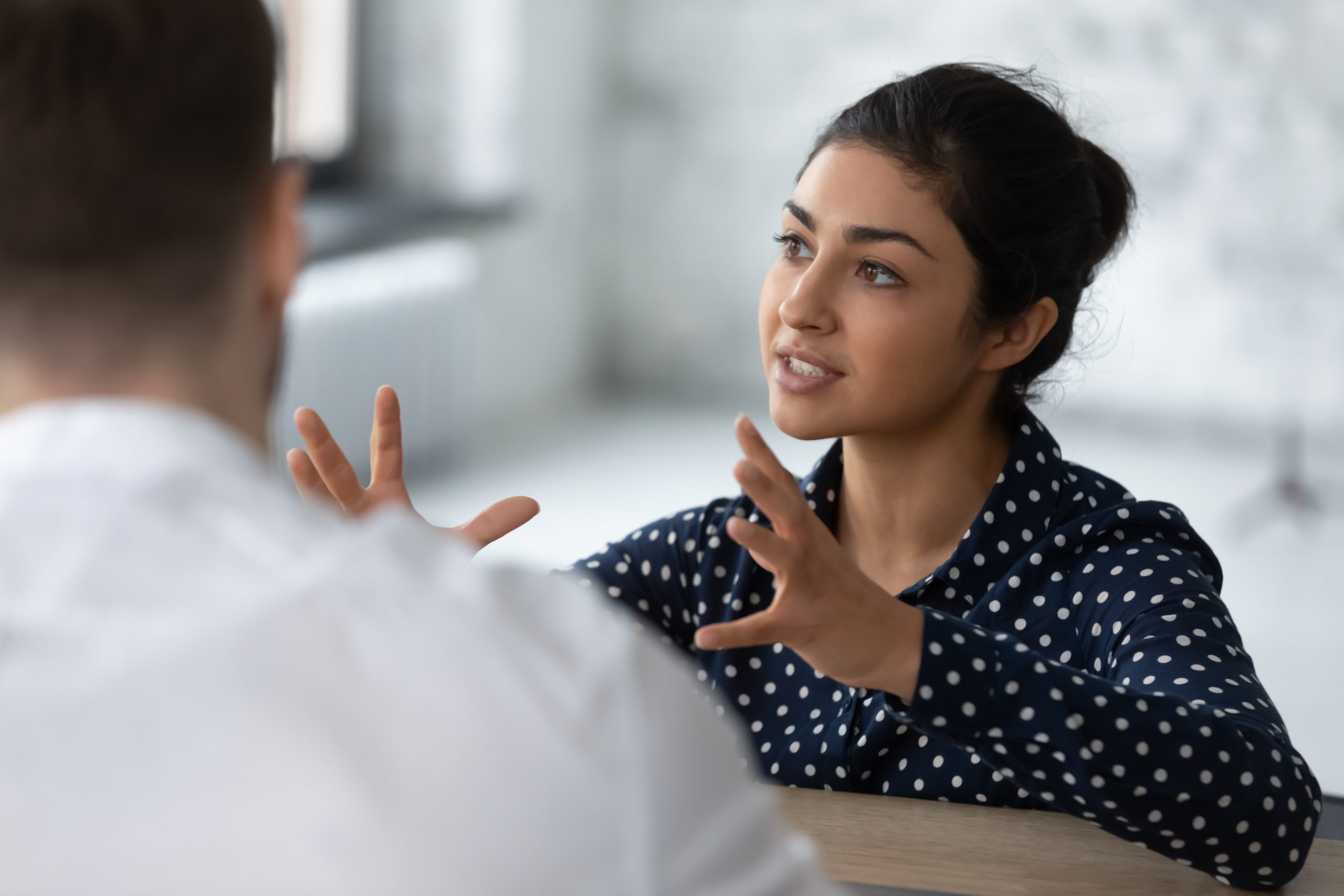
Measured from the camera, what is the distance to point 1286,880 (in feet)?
3.32

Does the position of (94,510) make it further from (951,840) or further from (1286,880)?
(1286,880)

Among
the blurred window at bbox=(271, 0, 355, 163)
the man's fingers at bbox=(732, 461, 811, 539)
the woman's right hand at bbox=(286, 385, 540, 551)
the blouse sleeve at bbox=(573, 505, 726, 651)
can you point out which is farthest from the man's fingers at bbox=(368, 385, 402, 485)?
the blurred window at bbox=(271, 0, 355, 163)

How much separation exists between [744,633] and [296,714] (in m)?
0.46

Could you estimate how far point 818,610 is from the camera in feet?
3.12

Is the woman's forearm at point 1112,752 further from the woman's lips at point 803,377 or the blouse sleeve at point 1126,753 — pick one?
the woman's lips at point 803,377

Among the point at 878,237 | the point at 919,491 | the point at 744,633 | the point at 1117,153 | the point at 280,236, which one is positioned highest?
the point at 280,236

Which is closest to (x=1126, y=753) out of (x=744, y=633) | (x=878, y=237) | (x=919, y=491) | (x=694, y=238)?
(x=744, y=633)

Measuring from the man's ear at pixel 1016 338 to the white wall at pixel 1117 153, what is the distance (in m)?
3.50

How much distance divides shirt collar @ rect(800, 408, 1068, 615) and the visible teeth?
0.21m

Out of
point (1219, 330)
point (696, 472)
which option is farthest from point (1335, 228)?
point (696, 472)

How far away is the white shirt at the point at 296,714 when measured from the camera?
509 millimetres

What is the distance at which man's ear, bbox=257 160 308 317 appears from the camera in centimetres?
63

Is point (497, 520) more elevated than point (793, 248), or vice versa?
point (793, 248)

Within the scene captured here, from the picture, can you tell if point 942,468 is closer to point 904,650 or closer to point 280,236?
point 904,650
